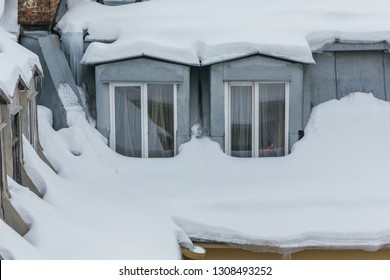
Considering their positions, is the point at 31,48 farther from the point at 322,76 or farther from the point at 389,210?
the point at 389,210

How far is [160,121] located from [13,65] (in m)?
3.65

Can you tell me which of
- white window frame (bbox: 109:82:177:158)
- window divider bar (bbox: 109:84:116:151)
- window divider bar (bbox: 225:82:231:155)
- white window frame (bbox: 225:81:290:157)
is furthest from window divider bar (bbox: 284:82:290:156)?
window divider bar (bbox: 109:84:116:151)

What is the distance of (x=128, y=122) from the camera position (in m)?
13.2

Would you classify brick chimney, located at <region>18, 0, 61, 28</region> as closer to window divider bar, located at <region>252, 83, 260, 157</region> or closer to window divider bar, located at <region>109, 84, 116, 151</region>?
window divider bar, located at <region>109, 84, 116, 151</region>

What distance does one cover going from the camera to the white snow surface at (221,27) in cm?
1299

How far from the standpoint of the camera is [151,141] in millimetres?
13211

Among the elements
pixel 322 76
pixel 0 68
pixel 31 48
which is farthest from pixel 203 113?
pixel 0 68

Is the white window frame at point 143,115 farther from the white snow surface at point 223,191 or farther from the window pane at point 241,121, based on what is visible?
the window pane at point 241,121

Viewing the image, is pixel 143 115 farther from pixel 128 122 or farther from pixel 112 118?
pixel 112 118

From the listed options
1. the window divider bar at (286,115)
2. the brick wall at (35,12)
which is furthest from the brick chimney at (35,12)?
the window divider bar at (286,115)

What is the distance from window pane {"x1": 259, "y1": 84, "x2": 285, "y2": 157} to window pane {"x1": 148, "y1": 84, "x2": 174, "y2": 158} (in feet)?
4.27

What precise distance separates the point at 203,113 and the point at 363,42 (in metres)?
2.55

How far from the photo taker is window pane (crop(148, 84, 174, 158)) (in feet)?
43.2

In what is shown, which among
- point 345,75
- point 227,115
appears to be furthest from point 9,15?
point 345,75
